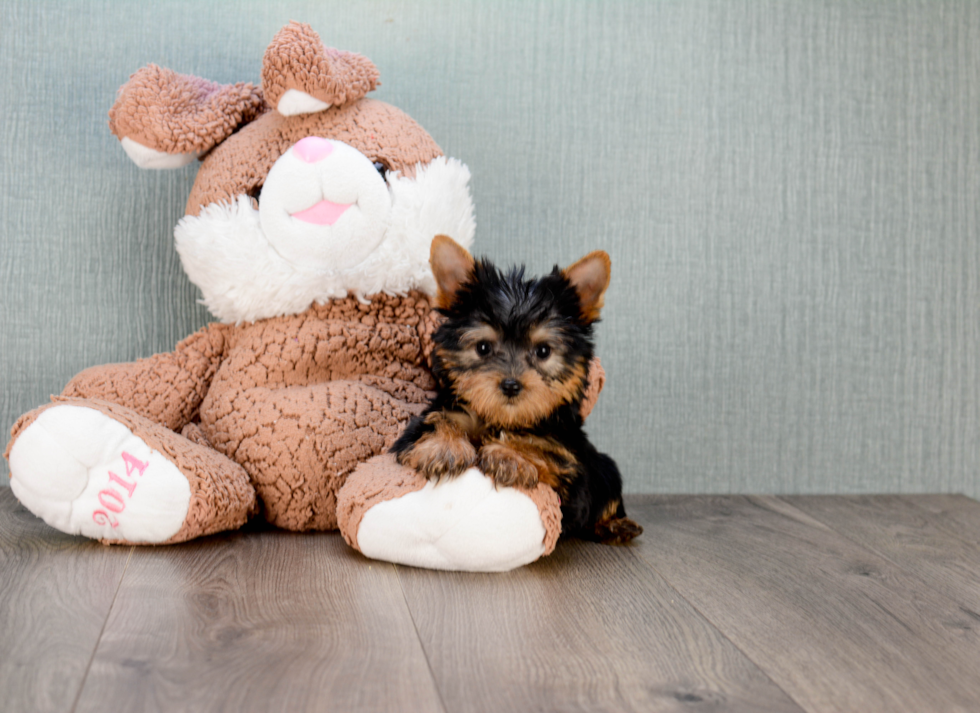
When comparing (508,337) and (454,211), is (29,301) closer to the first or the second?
(454,211)

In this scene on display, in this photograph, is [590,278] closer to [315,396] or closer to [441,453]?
[441,453]

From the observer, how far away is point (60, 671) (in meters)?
0.96

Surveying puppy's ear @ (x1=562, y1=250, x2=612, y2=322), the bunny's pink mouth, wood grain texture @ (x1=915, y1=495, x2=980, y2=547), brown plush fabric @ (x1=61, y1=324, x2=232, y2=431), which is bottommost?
wood grain texture @ (x1=915, y1=495, x2=980, y2=547)

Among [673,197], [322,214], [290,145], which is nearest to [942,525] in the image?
[673,197]

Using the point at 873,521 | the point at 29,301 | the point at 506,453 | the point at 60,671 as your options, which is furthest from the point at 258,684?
the point at 873,521

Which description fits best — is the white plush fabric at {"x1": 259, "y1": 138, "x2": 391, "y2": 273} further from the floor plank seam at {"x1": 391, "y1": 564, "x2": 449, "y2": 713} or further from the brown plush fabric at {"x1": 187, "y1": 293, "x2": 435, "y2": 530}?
the floor plank seam at {"x1": 391, "y1": 564, "x2": 449, "y2": 713}

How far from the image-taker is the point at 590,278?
1445 millimetres

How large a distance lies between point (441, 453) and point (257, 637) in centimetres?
41

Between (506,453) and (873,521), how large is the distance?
105 centimetres

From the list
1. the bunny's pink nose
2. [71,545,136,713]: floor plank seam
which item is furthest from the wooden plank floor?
the bunny's pink nose

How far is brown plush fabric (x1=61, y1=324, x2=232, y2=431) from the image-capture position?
1.66 m

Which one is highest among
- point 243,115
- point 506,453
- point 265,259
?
point 243,115

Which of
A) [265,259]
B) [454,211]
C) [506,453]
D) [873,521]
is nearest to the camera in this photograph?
[506,453]

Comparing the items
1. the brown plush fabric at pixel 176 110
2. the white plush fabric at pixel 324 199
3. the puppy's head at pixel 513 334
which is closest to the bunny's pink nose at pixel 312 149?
the white plush fabric at pixel 324 199
